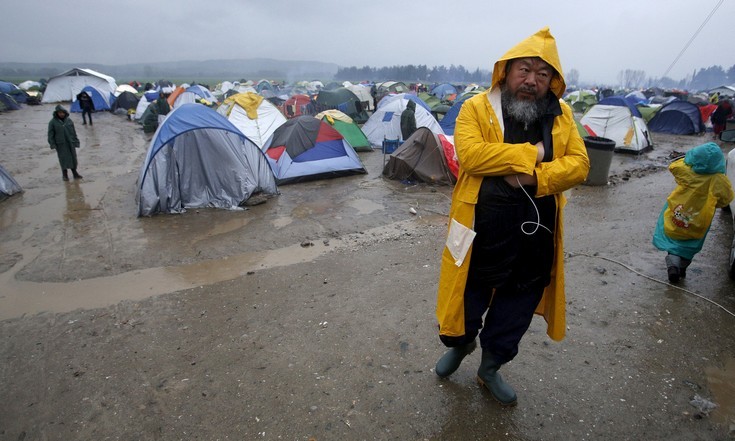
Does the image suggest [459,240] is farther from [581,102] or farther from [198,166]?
[581,102]

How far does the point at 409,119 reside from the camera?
13.4 meters

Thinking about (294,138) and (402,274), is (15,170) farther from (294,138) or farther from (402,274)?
(402,274)

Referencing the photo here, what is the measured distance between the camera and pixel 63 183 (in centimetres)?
968

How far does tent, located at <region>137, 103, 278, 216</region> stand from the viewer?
7.30m

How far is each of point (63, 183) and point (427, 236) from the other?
372 inches

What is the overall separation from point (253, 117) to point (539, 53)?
11698 mm

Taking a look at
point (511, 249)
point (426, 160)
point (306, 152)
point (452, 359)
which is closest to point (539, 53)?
point (511, 249)

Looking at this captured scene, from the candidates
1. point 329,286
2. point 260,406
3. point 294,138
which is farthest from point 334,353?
point 294,138

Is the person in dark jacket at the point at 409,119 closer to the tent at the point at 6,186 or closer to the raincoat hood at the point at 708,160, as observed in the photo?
the raincoat hood at the point at 708,160

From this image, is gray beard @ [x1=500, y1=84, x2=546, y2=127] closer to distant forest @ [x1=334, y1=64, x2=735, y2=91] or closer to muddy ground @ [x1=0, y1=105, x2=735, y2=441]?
muddy ground @ [x1=0, y1=105, x2=735, y2=441]

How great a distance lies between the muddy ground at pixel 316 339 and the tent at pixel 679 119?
49.1 feet

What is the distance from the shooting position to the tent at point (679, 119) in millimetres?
18359

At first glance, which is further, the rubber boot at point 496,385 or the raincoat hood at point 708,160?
the raincoat hood at point 708,160

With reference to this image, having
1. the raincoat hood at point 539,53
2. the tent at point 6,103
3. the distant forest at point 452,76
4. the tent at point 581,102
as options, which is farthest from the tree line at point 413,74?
the raincoat hood at point 539,53
